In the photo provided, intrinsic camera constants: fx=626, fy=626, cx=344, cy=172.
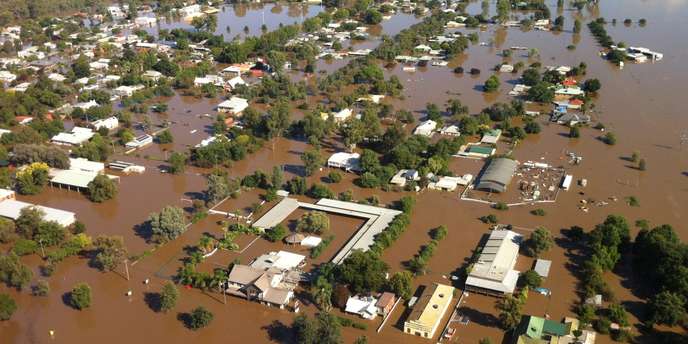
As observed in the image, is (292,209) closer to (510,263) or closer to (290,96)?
(510,263)

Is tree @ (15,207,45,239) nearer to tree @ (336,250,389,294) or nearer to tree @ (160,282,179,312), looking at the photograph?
tree @ (160,282,179,312)

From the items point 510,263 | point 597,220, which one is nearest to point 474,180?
point 597,220

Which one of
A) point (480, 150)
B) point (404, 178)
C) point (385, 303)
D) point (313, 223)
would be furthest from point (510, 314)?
point (480, 150)

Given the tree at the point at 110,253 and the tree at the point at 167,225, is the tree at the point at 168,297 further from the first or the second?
the tree at the point at 167,225

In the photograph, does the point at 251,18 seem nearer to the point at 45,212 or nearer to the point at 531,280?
the point at 45,212

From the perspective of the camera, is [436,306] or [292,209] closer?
[436,306]

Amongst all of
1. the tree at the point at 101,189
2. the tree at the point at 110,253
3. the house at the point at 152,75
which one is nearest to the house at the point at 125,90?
the house at the point at 152,75
